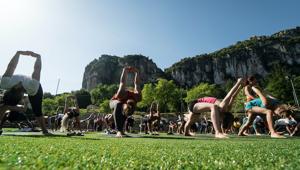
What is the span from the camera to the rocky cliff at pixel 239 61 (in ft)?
553

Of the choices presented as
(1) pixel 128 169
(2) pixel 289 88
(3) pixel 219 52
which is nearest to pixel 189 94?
(2) pixel 289 88

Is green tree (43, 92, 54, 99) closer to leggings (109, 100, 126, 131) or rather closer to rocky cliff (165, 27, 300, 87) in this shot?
rocky cliff (165, 27, 300, 87)

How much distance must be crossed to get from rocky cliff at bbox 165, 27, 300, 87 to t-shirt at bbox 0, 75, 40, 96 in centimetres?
16824

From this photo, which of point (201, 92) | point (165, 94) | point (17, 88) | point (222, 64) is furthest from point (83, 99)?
point (17, 88)

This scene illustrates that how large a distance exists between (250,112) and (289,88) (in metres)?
81.3

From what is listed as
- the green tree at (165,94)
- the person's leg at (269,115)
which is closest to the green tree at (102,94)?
the green tree at (165,94)

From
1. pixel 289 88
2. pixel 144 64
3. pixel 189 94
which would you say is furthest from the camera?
pixel 144 64

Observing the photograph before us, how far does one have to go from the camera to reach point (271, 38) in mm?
180375

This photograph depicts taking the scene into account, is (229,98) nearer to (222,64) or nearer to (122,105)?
(122,105)

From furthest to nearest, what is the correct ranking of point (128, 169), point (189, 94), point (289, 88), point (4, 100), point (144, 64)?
point (144, 64) < point (189, 94) < point (289, 88) < point (4, 100) < point (128, 169)

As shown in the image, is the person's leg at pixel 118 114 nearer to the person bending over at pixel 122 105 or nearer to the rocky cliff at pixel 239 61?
the person bending over at pixel 122 105

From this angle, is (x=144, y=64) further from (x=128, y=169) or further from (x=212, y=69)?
(x=128, y=169)

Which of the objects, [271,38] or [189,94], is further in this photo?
[271,38]

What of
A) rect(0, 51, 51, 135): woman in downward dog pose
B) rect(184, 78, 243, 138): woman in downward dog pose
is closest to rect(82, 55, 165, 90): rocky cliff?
rect(184, 78, 243, 138): woman in downward dog pose
